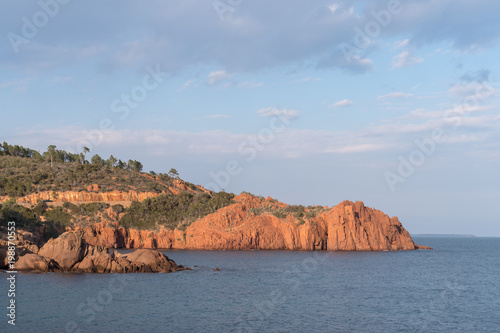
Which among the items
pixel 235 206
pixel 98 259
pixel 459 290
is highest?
pixel 235 206

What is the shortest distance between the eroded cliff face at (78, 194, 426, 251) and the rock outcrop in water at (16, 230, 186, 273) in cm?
3954

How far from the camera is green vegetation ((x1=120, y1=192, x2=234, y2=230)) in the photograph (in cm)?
11356

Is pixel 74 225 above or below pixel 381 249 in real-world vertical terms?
above

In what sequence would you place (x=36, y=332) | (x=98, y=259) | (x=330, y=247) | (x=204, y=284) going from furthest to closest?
(x=330, y=247), (x=98, y=259), (x=204, y=284), (x=36, y=332)

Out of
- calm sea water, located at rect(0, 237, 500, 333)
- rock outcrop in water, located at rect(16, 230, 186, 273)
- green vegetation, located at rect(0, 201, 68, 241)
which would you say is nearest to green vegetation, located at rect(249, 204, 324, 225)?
calm sea water, located at rect(0, 237, 500, 333)

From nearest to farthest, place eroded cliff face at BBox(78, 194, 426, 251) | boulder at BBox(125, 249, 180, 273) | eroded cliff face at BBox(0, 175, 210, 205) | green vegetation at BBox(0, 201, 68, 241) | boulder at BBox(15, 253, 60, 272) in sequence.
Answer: boulder at BBox(15, 253, 60, 272)
boulder at BBox(125, 249, 180, 273)
green vegetation at BBox(0, 201, 68, 241)
eroded cliff face at BBox(78, 194, 426, 251)
eroded cliff face at BBox(0, 175, 210, 205)

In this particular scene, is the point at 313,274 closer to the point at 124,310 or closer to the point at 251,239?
the point at 124,310

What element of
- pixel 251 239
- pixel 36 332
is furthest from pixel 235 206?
pixel 36 332

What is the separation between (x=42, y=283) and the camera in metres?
50.6

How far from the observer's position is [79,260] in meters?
61.9

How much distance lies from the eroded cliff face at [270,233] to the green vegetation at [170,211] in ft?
9.06

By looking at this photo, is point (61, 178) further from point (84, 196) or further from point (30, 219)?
point (30, 219)

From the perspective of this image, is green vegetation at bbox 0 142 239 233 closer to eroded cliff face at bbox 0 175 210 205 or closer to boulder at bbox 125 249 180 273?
eroded cliff face at bbox 0 175 210 205

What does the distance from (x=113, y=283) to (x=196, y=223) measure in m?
58.6
